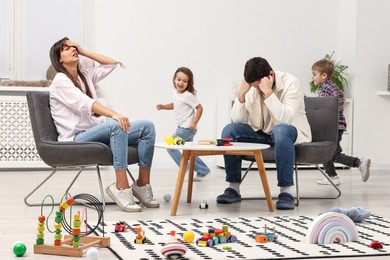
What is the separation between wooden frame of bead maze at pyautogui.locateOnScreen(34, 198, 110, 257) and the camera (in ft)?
10.4

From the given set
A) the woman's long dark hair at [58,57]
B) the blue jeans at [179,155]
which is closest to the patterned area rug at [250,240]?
the woman's long dark hair at [58,57]

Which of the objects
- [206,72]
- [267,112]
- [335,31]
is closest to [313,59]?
[335,31]

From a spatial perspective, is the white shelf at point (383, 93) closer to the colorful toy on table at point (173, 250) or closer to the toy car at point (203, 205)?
the toy car at point (203, 205)

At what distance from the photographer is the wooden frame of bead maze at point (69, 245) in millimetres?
3170

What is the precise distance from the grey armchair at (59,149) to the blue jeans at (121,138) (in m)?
0.05

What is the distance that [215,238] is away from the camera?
3.39m

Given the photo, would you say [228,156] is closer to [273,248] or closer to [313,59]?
[273,248]

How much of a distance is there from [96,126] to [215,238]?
4.74ft

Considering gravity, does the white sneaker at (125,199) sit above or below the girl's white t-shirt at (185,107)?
below

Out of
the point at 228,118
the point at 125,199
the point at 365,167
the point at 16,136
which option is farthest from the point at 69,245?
the point at 228,118

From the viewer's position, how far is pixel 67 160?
14.8ft

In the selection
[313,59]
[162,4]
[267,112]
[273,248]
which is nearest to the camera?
[273,248]

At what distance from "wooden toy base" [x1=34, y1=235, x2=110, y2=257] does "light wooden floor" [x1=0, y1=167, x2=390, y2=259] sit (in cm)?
4

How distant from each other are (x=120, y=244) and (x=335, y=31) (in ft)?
16.2
